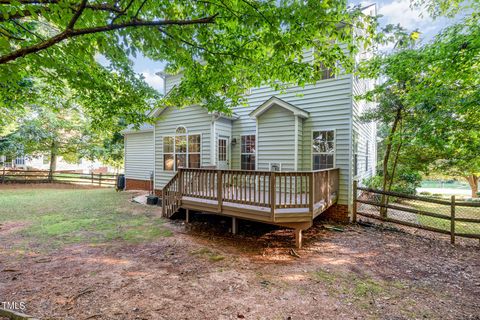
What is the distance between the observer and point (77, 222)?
24.0 ft

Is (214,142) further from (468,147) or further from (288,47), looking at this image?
(468,147)

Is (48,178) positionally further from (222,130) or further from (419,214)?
(419,214)

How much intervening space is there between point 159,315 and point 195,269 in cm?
138

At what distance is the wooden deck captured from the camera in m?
5.23

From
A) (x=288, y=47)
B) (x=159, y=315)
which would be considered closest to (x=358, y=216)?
(x=288, y=47)

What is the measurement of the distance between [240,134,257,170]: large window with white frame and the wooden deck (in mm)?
2854

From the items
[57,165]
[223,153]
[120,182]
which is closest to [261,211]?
[223,153]

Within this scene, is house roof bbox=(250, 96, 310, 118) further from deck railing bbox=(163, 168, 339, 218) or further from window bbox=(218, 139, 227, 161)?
deck railing bbox=(163, 168, 339, 218)

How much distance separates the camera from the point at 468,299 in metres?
3.45

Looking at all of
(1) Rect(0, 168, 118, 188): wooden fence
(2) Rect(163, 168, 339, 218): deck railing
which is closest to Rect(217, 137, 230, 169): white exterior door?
(2) Rect(163, 168, 339, 218): deck railing

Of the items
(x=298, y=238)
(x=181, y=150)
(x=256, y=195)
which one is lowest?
(x=298, y=238)

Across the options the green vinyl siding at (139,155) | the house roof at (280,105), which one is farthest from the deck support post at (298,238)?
the green vinyl siding at (139,155)

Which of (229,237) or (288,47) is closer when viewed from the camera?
(288,47)

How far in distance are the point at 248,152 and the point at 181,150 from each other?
10.3 ft
